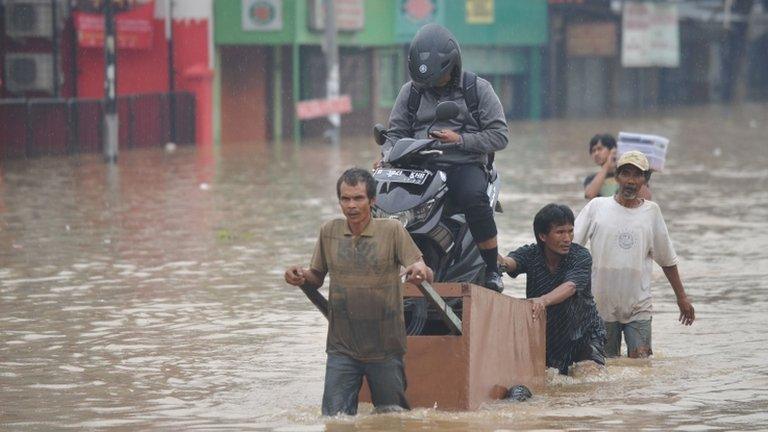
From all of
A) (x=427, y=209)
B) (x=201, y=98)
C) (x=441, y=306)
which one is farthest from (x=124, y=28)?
(x=441, y=306)

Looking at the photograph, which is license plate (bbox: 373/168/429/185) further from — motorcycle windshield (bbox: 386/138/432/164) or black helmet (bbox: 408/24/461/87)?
black helmet (bbox: 408/24/461/87)

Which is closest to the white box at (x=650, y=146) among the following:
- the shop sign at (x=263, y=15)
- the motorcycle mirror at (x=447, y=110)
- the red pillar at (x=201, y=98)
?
the motorcycle mirror at (x=447, y=110)

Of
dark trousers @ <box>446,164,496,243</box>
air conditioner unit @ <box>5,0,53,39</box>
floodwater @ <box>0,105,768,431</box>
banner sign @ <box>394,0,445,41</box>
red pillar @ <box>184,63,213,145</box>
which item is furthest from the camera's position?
banner sign @ <box>394,0,445,41</box>

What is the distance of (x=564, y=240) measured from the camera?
357 inches

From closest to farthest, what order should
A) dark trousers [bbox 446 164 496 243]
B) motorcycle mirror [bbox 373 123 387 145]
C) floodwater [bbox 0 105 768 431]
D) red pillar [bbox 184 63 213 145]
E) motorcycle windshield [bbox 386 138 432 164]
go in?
floodwater [bbox 0 105 768 431] → motorcycle windshield [bbox 386 138 432 164] → dark trousers [bbox 446 164 496 243] → motorcycle mirror [bbox 373 123 387 145] → red pillar [bbox 184 63 213 145]

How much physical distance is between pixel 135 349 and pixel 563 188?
13500 mm

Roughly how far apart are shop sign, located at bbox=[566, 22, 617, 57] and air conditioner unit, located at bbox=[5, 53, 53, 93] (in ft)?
80.2

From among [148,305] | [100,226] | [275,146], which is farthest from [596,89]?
[148,305]

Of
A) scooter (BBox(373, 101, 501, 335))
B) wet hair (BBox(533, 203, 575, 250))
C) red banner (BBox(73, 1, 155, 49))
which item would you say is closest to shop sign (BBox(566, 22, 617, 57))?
red banner (BBox(73, 1, 155, 49))

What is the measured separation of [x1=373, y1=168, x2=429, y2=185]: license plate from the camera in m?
8.69

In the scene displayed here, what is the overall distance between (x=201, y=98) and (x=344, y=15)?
18.5 ft

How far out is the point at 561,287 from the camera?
29.5 feet

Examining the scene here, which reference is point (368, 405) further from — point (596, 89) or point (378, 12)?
point (596, 89)

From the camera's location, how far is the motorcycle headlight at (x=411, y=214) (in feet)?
28.2
